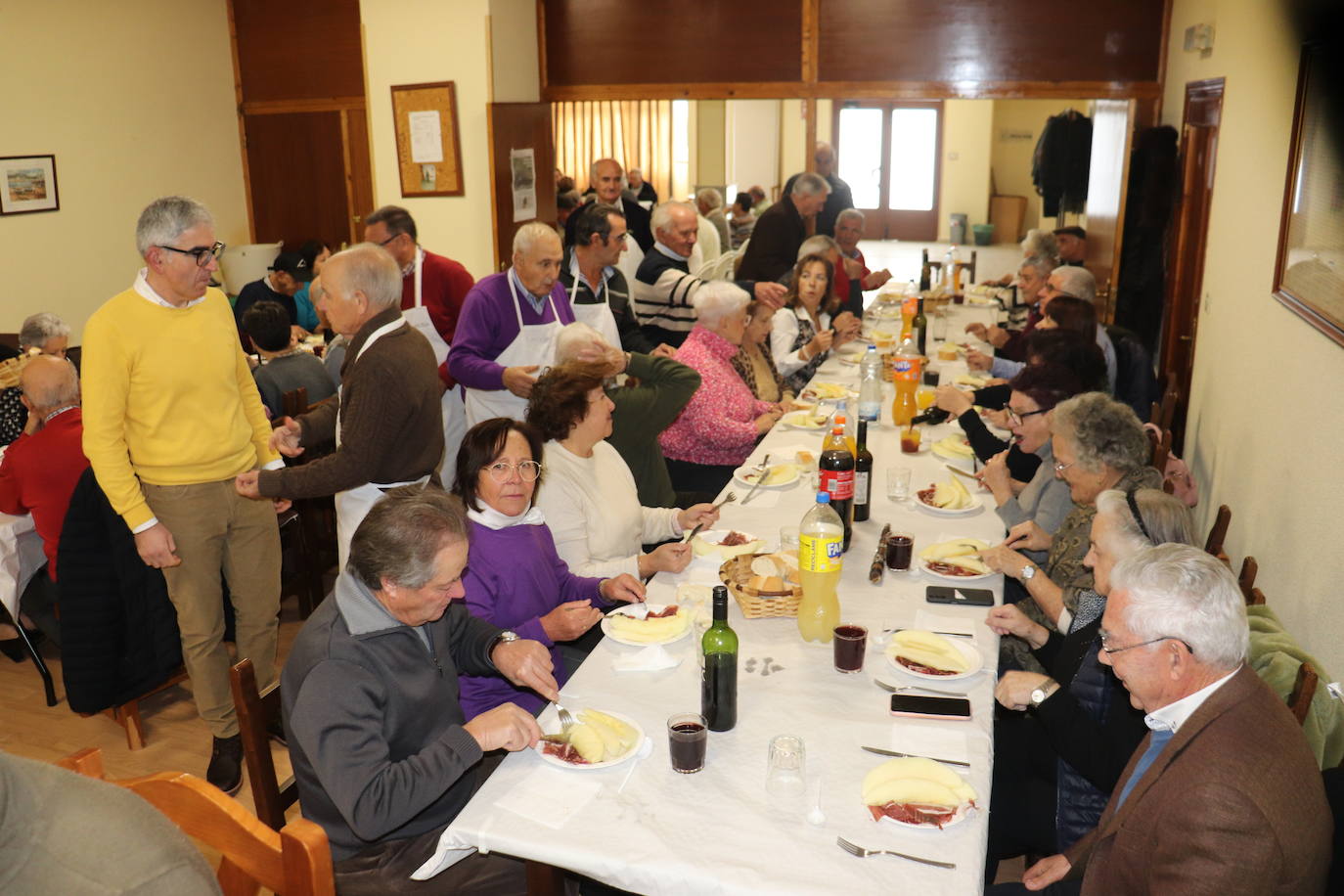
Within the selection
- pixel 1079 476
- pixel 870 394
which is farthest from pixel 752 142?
pixel 1079 476

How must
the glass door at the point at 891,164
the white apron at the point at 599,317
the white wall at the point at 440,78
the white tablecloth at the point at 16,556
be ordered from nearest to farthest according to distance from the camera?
the white tablecloth at the point at 16,556 → the white apron at the point at 599,317 → the white wall at the point at 440,78 → the glass door at the point at 891,164

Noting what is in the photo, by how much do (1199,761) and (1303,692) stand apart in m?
0.52

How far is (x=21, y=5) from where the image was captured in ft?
22.8

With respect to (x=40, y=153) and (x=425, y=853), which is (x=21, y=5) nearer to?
(x=40, y=153)

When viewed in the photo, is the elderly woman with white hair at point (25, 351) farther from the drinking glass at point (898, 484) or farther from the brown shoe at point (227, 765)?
the drinking glass at point (898, 484)

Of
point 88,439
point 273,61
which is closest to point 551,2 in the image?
point 273,61

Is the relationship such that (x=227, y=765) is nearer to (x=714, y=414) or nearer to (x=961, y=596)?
(x=714, y=414)

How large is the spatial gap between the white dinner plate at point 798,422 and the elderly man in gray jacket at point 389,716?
2448 millimetres

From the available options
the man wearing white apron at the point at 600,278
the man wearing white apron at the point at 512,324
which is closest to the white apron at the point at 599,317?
the man wearing white apron at the point at 600,278

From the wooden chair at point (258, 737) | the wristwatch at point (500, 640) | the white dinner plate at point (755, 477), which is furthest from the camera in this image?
the white dinner plate at point (755, 477)

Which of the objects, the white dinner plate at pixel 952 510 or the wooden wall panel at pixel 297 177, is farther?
the wooden wall panel at pixel 297 177

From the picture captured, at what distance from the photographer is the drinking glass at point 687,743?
2.00 meters

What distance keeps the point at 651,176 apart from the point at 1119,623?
44.0ft

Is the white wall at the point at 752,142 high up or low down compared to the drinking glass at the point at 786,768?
up
